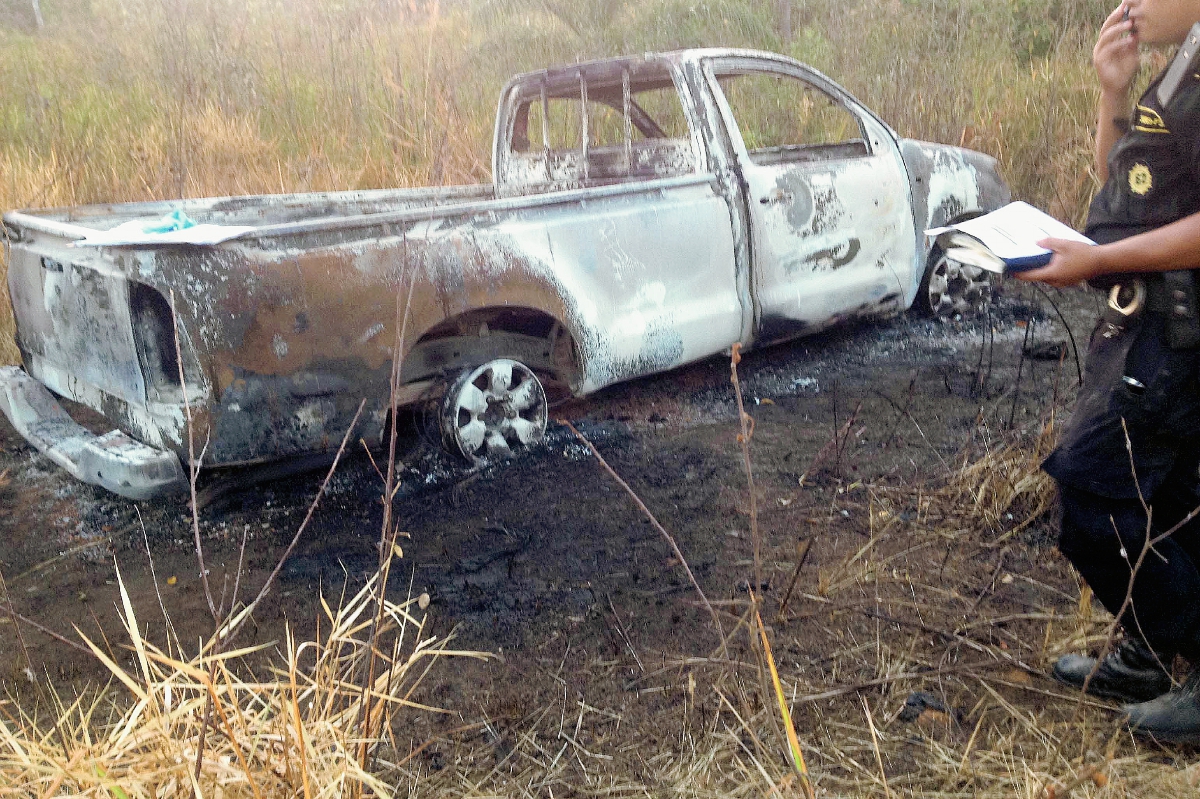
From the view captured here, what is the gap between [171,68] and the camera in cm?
872

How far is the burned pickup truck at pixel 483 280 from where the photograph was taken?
3039 mm

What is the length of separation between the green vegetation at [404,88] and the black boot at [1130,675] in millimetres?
4024

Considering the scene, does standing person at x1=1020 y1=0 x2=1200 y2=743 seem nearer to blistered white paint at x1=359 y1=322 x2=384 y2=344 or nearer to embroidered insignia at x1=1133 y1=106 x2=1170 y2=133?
embroidered insignia at x1=1133 y1=106 x2=1170 y2=133

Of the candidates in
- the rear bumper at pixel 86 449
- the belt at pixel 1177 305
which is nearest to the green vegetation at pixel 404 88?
the rear bumper at pixel 86 449

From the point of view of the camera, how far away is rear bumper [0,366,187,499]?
9.77 ft

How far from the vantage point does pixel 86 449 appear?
10.2ft

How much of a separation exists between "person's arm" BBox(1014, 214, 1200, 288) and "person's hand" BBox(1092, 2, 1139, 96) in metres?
0.40

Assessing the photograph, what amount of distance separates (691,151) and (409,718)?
298 centimetres

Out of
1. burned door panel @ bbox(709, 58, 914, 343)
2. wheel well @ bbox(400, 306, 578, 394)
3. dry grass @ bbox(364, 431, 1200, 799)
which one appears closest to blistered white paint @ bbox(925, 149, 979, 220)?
burned door panel @ bbox(709, 58, 914, 343)

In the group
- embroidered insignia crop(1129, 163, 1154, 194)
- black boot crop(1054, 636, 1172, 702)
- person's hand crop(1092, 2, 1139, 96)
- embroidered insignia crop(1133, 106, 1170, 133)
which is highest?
person's hand crop(1092, 2, 1139, 96)

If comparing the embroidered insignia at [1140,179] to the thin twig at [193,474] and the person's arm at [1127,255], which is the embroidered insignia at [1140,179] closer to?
the person's arm at [1127,255]

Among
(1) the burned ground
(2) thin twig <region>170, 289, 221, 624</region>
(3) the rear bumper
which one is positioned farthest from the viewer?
(3) the rear bumper

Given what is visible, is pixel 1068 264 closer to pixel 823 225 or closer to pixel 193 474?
pixel 193 474

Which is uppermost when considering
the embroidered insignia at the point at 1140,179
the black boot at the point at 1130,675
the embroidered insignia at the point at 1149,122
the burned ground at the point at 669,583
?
the embroidered insignia at the point at 1149,122
